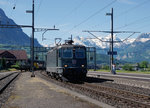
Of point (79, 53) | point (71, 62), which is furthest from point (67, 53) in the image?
point (79, 53)

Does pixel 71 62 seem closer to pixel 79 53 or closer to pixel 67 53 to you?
pixel 67 53

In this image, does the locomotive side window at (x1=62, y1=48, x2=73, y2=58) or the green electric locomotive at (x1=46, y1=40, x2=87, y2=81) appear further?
the locomotive side window at (x1=62, y1=48, x2=73, y2=58)

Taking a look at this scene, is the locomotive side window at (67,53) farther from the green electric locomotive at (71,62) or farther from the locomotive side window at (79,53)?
the locomotive side window at (79,53)

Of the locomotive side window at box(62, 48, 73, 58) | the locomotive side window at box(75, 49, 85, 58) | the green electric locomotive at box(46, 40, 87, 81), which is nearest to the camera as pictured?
the green electric locomotive at box(46, 40, 87, 81)

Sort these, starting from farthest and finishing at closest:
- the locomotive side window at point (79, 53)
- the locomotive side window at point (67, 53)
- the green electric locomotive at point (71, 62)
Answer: the locomotive side window at point (79, 53)
the locomotive side window at point (67, 53)
the green electric locomotive at point (71, 62)

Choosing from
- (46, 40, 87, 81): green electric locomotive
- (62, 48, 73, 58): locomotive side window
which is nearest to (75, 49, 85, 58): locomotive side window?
(46, 40, 87, 81): green electric locomotive

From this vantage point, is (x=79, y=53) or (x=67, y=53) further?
(x=79, y=53)

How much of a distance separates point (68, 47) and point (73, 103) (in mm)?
14036

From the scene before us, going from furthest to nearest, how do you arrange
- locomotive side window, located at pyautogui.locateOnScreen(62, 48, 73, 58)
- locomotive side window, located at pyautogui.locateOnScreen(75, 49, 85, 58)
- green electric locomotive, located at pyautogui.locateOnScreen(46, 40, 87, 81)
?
locomotive side window, located at pyautogui.locateOnScreen(75, 49, 85, 58) < locomotive side window, located at pyautogui.locateOnScreen(62, 48, 73, 58) < green electric locomotive, located at pyautogui.locateOnScreen(46, 40, 87, 81)

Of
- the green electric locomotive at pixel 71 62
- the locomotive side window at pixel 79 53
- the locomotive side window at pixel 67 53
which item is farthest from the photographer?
the locomotive side window at pixel 79 53

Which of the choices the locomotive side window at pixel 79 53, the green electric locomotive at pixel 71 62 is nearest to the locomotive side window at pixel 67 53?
the green electric locomotive at pixel 71 62

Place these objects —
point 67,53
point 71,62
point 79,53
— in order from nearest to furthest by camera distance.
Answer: point 71,62
point 67,53
point 79,53

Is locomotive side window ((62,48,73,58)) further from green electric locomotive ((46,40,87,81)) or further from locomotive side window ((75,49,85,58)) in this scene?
locomotive side window ((75,49,85,58))

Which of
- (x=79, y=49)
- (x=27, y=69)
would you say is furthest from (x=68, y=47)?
(x=27, y=69)
